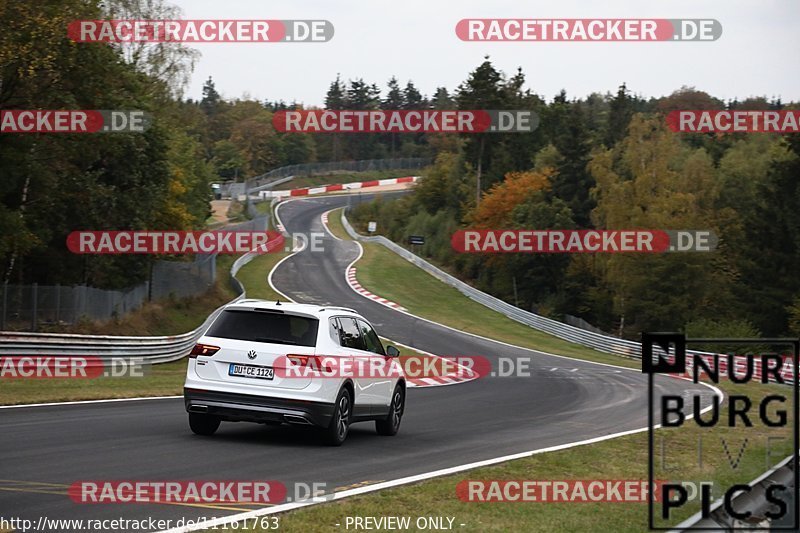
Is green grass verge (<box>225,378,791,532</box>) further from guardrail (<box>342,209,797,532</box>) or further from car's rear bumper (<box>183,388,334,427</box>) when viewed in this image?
car's rear bumper (<box>183,388,334,427</box>)

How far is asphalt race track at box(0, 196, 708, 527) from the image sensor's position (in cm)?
952

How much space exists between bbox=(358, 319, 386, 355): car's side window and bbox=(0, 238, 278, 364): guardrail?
12481mm

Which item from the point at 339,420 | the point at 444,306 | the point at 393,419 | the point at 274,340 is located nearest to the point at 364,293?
the point at 444,306

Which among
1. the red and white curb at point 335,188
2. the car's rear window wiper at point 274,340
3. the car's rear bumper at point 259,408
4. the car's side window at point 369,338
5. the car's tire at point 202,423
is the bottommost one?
the car's tire at point 202,423

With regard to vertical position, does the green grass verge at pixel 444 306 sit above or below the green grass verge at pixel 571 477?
below

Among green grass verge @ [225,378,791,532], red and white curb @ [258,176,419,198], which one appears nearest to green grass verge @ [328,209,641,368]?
green grass verge @ [225,378,791,532]

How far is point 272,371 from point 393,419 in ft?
10.7

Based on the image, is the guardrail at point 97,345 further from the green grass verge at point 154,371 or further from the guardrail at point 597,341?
the guardrail at point 597,341

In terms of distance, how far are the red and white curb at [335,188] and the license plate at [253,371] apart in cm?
10519

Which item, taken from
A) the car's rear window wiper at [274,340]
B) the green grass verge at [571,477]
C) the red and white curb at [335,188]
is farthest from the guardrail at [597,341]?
the red and white curb at [335,188]

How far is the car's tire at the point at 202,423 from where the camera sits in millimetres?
13547

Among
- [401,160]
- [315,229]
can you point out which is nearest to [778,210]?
[315,229]

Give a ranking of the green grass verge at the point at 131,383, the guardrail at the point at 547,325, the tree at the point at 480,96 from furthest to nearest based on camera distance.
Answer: the tree at the point at 480,96, the guardrail at the point at 547,325, the green grass verge at the point at 131,383

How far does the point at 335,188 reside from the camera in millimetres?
139125
